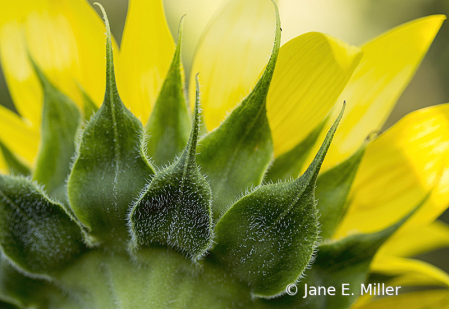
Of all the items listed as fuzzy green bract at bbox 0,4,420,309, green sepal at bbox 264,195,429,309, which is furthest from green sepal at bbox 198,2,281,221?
green sepal at bbox 264,195,429,309

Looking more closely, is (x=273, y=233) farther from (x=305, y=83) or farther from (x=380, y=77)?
(x=380, y=77)

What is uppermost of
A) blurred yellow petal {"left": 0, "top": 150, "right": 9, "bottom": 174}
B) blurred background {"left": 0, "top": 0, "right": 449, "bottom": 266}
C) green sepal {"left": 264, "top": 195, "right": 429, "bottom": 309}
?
green sepal {"left": 264, "top": 195, "right": 429, "bottom": 309}

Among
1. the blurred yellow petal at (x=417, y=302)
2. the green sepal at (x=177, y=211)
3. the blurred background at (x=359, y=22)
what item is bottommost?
the blurred background at (x=359, y=22)

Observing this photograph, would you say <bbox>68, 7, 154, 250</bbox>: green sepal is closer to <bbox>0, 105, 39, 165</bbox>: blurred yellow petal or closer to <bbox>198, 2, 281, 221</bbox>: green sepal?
<bbox>198, 2, 281, 221</bbox>: green sepal

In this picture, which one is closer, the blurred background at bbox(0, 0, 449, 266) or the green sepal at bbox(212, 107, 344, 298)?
the green sepal at bbox(212, 107, 344, 298)

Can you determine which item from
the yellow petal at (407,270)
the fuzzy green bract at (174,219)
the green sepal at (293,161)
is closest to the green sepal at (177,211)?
the fuzzy green bract at (174,219)

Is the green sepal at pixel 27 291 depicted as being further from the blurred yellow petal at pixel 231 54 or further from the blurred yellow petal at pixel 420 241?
the blurred yellow petal at pixel 420 241
